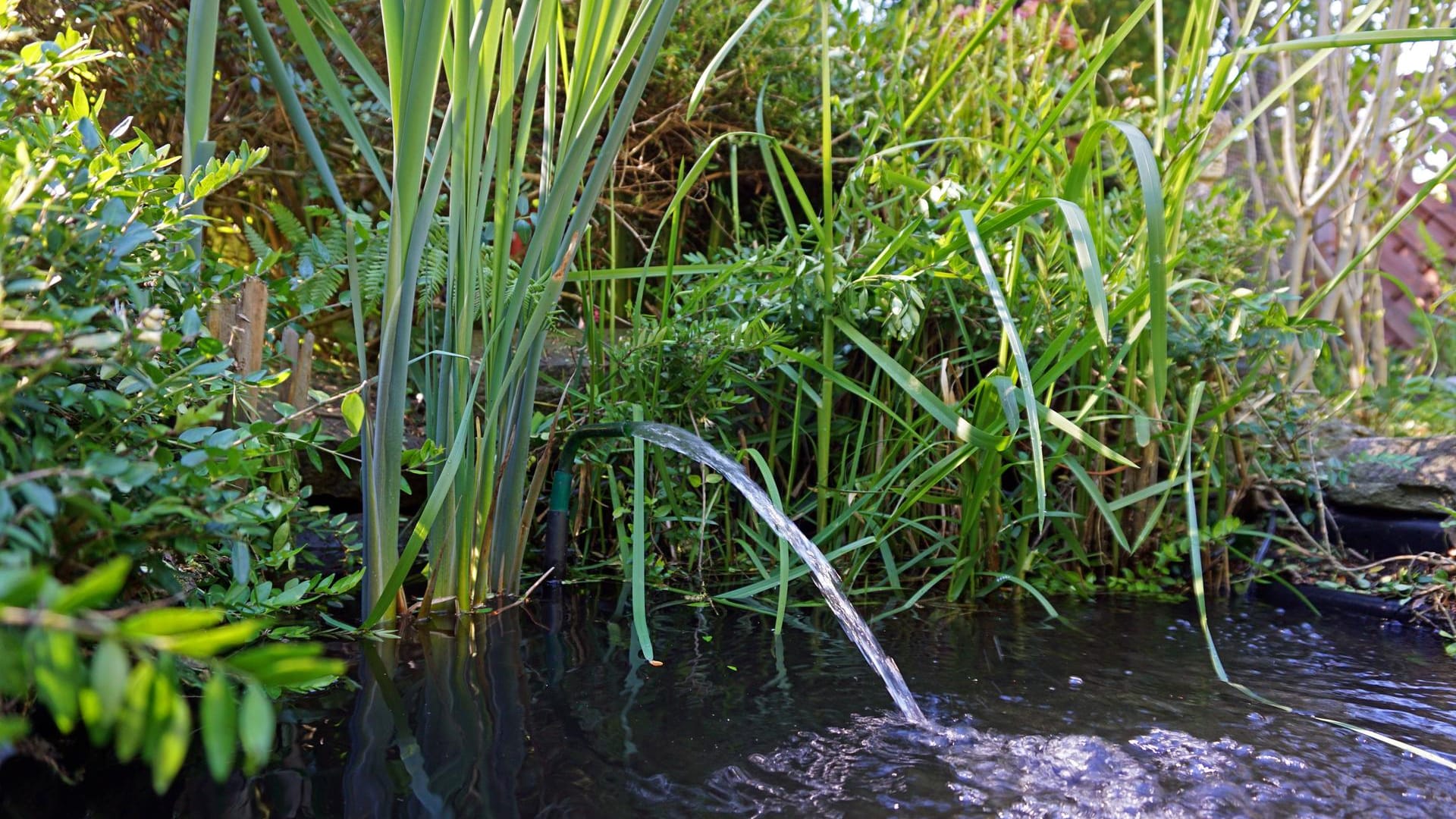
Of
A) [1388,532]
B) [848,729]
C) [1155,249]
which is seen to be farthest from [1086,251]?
[1388,532]

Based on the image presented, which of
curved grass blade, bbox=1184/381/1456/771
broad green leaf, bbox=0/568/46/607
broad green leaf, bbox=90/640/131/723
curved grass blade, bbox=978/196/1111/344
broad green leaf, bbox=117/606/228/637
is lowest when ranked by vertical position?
curved grass blade, bbox=1184/381/1456/771

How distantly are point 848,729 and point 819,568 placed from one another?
0.27m

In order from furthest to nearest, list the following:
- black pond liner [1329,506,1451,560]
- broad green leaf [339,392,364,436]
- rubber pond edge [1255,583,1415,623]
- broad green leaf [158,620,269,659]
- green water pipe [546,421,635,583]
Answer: black pond liner [1329,506,1451,560], rubber pond edge [1255,583,1415,623], green water pipe [546,421,635,583], broad green leaf [339,392,364,436], broad green leaf [158,620,269,659]

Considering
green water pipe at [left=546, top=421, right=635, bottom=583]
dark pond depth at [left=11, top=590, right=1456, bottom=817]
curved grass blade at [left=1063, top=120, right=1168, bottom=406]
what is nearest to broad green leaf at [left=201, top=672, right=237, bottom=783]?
dark pond depth at [left=11, top=590, right=1456, bottom=817]

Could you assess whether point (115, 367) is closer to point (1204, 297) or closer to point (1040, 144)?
point (1040, 144)

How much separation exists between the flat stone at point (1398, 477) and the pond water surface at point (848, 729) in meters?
0.65

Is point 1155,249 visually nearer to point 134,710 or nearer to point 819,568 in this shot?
point 819,568

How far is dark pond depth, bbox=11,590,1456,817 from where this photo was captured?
0.95 meters

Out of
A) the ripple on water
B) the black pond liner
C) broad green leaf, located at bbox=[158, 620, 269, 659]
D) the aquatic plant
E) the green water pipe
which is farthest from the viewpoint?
the black pond liner

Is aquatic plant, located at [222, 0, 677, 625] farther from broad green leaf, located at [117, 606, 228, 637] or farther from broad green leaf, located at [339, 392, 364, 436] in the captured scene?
broad green leaf, located at [117, 606, 228, 637]

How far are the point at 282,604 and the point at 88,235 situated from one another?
0.44m

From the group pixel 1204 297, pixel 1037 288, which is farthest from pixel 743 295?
pixel 1204 297

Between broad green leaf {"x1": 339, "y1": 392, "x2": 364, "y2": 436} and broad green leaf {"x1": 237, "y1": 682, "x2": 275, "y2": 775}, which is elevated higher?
broad green leaf {"x1": 237, "y1": 682, "x2": 275, "y2": 775}

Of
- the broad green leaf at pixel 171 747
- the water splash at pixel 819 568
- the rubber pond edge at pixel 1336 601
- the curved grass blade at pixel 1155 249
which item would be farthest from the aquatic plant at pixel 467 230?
the rubber pond edge at pixel 1336 601
